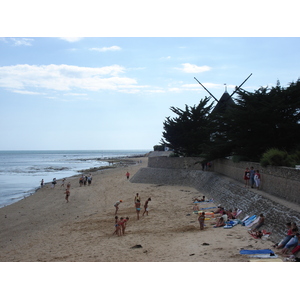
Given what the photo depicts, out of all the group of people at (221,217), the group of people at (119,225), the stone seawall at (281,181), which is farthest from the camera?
the group of people at (119,225)

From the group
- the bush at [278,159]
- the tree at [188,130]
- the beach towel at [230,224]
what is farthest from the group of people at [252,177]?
the tree at [188,130]

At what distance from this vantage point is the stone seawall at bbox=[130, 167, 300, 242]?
11.5 m

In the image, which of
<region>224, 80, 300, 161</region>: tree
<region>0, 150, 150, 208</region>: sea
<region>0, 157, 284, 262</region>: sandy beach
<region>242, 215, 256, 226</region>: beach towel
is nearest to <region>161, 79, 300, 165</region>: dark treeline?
<region>224, 80, 300, 161</region>: tree

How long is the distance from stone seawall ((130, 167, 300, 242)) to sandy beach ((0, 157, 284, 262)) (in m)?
0.89

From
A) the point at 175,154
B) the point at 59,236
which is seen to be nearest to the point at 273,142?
the point at 59,236

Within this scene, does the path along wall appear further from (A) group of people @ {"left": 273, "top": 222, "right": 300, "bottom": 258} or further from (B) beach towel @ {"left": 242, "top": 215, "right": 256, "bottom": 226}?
(A) group of people @ {"left": 273, "top": 222, "right": 300, "bottom": 258}

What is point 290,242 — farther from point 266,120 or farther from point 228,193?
point 266,120

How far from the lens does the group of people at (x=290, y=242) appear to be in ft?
30.2

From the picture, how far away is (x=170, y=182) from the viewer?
31.7 metres

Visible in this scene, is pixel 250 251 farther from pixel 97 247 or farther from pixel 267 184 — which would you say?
pixel 267 184

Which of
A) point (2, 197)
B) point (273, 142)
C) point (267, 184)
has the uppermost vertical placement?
point (273, 142)

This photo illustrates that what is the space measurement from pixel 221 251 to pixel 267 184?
261 inches

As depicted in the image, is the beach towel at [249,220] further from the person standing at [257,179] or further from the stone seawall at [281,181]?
the person standing at [257,179]

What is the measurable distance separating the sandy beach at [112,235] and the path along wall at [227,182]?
1036mm
